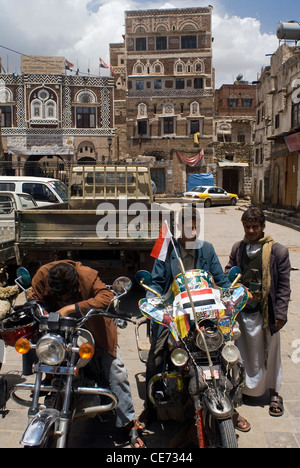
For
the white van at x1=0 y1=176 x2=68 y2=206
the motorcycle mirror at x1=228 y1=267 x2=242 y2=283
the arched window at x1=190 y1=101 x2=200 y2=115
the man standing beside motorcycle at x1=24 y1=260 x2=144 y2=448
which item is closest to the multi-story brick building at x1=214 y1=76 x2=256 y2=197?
the arched window at x1=190 y1=101 x2=200 y2=115

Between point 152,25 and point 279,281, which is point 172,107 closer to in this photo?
point 152,25

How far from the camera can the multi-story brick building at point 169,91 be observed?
129 ft

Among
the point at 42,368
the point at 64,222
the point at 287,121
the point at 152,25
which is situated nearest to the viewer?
the point at 42,368

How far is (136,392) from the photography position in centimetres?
416

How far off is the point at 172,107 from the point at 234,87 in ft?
45.2

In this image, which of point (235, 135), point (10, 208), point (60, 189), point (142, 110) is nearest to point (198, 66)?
point (142, 110)

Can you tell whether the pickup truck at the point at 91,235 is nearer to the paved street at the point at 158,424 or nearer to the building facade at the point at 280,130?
the paved street at the point at 158,424

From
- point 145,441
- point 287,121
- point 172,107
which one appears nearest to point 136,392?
point 145,441

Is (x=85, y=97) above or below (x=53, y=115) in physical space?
above

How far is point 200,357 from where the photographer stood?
115 inches

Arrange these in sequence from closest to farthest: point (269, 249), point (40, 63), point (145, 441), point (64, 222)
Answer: point (145, 441) → point (269, 249) → point (64, 222) → point (40, 63)

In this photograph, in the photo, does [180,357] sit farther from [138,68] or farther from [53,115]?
[138,68]

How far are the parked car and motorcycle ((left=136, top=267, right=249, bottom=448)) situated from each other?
1056 inches

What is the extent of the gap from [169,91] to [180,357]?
3965 cm
